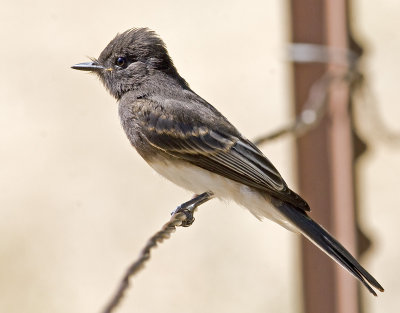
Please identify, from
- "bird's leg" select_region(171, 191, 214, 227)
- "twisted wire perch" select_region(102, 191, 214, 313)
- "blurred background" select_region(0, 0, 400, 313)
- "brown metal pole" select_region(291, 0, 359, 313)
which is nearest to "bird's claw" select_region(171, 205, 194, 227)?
"bird's leg" select_region(171, 191, 214, 227)

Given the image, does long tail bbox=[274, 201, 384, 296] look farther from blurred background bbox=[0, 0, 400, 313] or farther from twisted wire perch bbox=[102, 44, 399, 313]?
blurred background bbox=[0, 0, 400, 313]

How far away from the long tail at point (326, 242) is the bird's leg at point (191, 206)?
296 mm

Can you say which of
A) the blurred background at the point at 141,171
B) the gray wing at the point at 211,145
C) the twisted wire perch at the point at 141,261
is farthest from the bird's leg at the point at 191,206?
the blurred background at the point at 141,171

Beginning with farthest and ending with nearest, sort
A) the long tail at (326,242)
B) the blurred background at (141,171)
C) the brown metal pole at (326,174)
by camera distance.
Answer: the blurred background at (141,171) → the brown metal pole at (326,174) → the long tail at (326,242)

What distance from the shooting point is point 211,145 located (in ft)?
13.2

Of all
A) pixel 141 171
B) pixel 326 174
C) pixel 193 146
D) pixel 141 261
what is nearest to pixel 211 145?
pixel 193 146

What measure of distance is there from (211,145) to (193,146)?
0.08 m

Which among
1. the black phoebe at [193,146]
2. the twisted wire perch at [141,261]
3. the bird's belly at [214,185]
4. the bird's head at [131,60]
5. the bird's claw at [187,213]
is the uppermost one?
the bird's head at [131,60]

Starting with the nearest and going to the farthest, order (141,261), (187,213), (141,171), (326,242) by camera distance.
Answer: (141,261) < (326,242) < (187,213) < (141,171)

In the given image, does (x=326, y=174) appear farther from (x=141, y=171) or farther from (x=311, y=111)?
(x=141, y=171)

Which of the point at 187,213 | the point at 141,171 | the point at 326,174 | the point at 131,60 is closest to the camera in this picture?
the point at 187,213

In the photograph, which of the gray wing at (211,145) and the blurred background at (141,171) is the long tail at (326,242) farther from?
the blurred background at (141,171)

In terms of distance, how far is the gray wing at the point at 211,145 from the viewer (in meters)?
3.93

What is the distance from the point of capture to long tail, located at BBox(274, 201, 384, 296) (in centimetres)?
350
